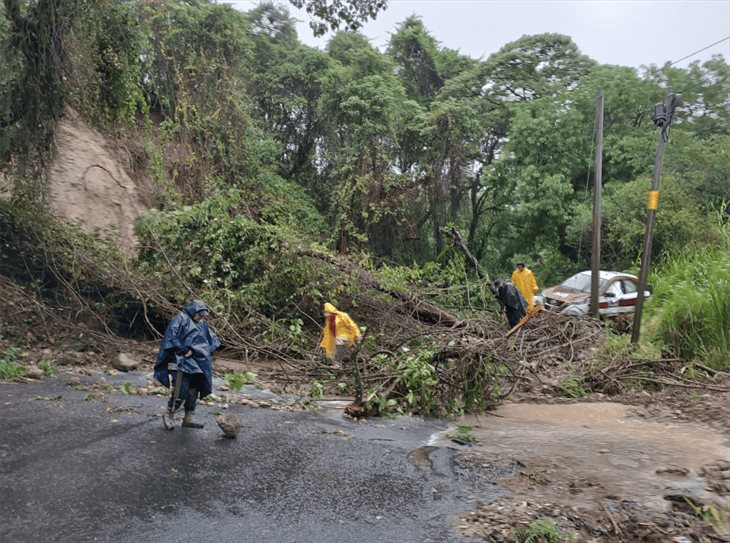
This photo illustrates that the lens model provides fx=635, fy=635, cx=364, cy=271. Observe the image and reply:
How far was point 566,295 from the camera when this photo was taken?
16594mm

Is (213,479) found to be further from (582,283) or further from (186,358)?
(582,283)

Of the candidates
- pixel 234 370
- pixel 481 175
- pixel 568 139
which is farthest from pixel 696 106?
pixel 234 370

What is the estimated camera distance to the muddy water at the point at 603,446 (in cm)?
586

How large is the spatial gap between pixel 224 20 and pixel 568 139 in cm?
1211

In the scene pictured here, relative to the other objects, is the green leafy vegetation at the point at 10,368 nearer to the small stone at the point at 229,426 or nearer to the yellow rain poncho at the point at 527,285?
the small stone at the point at 229,426

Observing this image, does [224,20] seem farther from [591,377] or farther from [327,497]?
[327,497]

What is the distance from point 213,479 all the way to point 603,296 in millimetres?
12970

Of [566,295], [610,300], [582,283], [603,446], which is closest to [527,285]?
→ [566,295]

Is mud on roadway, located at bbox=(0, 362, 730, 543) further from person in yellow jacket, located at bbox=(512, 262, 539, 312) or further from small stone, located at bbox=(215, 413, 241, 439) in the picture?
person in yellow jacket, located at bbox=(512, 262, 539, 312)

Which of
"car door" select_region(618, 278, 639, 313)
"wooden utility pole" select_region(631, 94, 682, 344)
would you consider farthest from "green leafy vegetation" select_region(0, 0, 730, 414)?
"car door" select_region(618, 278, 639, 313)

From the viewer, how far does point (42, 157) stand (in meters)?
11.2

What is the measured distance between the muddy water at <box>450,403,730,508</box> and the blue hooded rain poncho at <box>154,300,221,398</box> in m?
3.10

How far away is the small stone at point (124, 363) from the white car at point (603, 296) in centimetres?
1017

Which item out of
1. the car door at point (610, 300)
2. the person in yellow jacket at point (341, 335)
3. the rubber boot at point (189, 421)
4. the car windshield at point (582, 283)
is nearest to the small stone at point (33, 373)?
the rubber boot at point (189, 421)
